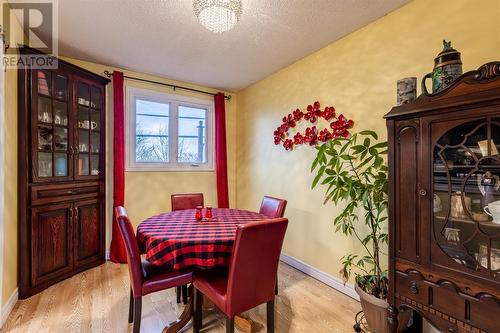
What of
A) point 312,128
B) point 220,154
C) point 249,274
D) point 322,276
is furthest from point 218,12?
point 322,276

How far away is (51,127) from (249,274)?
2.46m

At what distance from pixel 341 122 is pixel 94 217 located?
9.76 ft

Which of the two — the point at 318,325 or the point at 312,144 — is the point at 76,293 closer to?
the point at 318,325

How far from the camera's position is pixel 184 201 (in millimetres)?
2932

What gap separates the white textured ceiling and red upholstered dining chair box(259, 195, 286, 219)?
5.41 feet

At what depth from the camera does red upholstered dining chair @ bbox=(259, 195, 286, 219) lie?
2525mm

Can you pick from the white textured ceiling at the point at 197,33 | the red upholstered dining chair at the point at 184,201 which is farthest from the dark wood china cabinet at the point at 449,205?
the red upholstered dining chair at the point at 184,201

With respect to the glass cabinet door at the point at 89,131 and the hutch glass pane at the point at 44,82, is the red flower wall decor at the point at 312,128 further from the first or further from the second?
the hutch glass pane at the point at 44,82

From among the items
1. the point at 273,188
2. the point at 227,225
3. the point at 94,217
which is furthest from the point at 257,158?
the point at 94,217

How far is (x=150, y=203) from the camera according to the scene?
3.54 metres

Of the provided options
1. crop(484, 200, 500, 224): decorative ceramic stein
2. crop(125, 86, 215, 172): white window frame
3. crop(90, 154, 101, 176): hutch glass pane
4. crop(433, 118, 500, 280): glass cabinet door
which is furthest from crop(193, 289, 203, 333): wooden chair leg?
crop(125, 86, 215, 172): white window frame

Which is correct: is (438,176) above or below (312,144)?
below

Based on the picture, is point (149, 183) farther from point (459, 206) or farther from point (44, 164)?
point (459, 206)

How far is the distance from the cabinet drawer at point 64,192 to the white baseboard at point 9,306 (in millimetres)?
776
